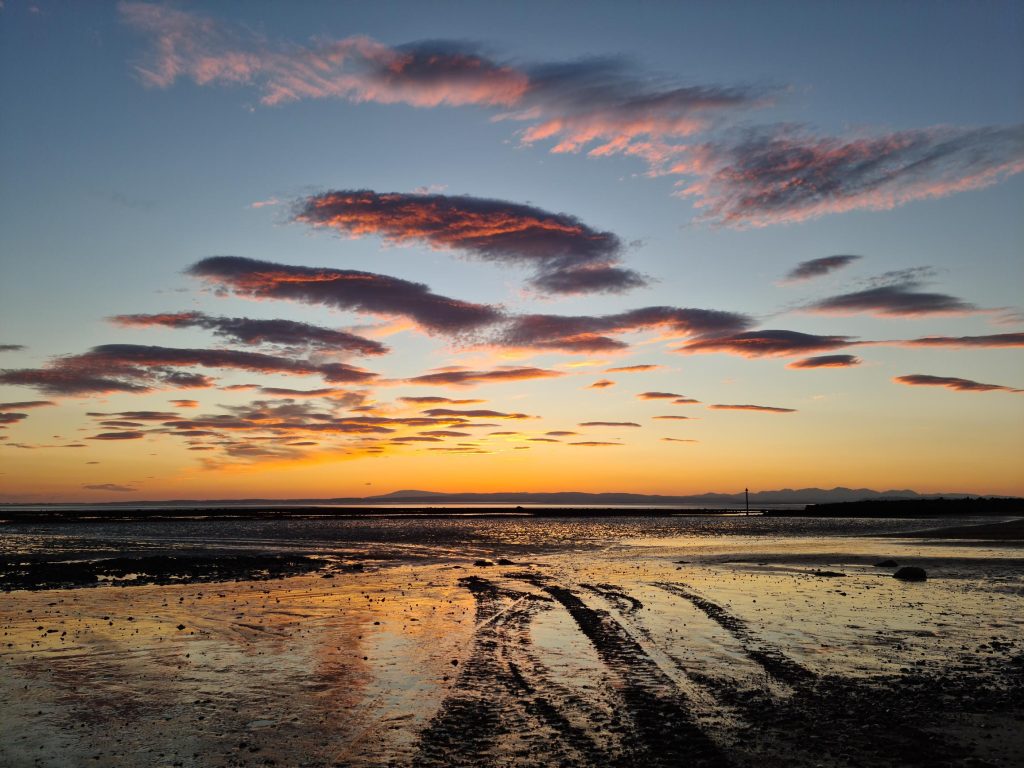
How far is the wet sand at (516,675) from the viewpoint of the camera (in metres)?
12.1

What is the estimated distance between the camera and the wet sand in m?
12.1

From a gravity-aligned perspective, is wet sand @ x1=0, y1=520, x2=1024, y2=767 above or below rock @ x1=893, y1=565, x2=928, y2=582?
above

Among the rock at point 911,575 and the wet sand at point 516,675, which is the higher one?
the wet sand at point 516,675

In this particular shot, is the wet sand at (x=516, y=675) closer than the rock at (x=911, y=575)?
Yes

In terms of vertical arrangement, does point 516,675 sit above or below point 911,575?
above

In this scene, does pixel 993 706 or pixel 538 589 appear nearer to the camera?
pixel 993 706

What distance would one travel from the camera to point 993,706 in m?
14.1

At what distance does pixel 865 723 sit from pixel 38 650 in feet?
68.0

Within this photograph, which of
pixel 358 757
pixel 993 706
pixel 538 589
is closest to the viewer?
pixel 358 757

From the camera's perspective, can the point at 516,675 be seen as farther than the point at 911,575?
No

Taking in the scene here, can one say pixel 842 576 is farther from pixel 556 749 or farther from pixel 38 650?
pixel 38 650

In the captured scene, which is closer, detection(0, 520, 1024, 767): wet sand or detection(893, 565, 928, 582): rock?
detection(0, 520, 1024, 767): wet sand

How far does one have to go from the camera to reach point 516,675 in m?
16.8

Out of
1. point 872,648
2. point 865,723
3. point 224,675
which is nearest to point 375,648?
point 224,675
